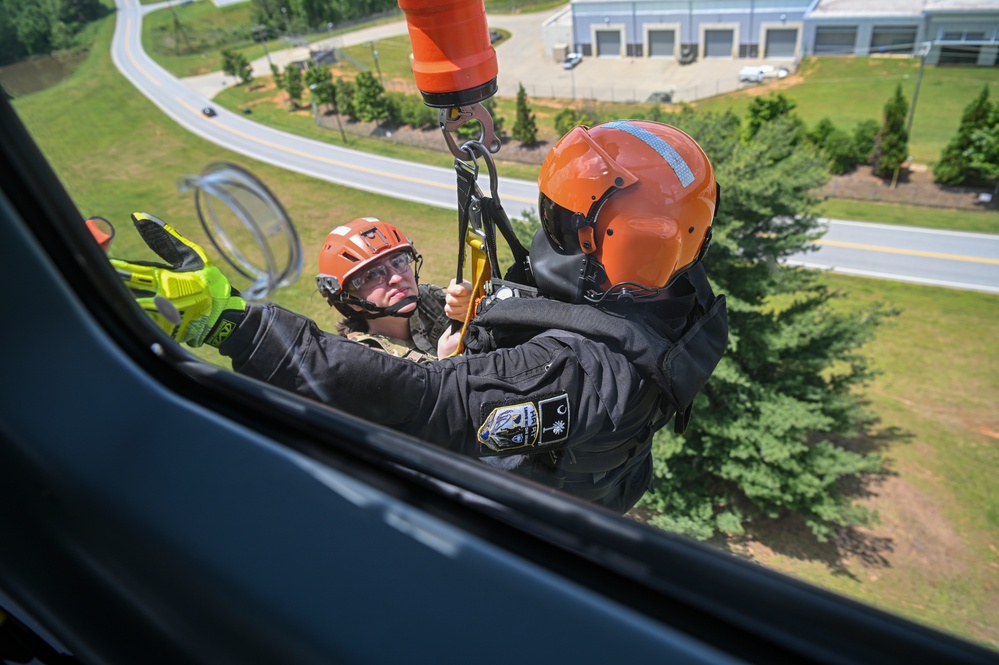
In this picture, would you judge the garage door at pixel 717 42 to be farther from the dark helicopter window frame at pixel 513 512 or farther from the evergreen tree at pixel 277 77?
the dark helicopter window frame at pixel 513 512

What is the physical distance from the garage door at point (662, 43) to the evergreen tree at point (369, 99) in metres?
11.0

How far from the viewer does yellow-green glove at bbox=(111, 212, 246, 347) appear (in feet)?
3.38

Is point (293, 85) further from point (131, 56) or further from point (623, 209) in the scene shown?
point (623, 209)

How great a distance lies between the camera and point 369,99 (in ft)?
6.25

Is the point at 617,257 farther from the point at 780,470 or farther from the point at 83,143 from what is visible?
the point at 780,470

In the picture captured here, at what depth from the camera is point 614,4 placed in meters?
9.25

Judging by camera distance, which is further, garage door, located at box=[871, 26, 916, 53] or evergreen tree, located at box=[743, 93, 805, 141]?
garage door, located at box=[871, 26, 916, 53]

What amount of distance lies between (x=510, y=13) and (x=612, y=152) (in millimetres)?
1741

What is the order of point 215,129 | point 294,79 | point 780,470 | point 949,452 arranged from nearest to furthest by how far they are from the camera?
point 215,129
point 294,79
point 949,452
point 780,470

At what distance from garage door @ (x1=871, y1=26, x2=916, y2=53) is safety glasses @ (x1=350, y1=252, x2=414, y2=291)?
24.9 meters

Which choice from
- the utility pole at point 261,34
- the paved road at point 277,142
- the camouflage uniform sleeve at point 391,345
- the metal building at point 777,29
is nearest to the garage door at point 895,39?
the metal building at point 777,29

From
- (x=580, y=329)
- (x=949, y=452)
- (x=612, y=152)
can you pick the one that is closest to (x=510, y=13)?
(x=612, y=152)

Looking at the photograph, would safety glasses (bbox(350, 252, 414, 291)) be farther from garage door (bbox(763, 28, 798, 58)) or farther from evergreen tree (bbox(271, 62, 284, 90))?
garage door (bbox(763, 28, 798, 58))

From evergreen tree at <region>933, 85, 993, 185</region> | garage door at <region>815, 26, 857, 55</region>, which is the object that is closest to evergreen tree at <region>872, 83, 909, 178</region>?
evergreen tree at <region>933, 85, 993, 185</region>
